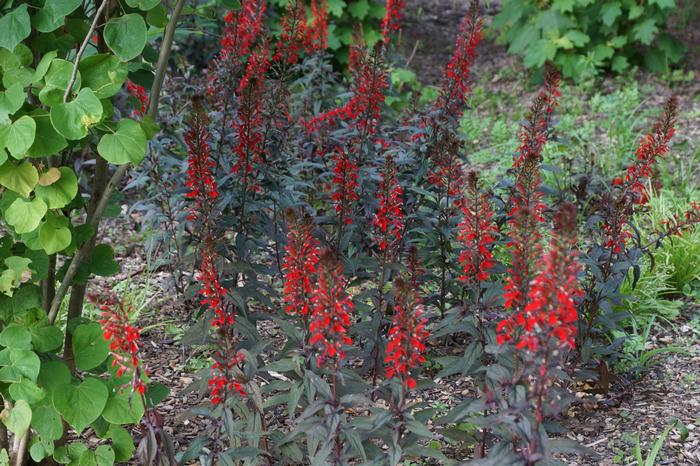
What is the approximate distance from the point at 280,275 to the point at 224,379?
3.16ft

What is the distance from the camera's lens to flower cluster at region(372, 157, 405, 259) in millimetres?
2850

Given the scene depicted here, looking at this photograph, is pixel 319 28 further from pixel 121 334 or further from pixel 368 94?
pixel 121 334

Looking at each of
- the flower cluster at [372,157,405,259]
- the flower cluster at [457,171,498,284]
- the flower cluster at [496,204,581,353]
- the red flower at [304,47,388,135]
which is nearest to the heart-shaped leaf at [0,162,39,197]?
the flower cluster at [372,157,405,259]

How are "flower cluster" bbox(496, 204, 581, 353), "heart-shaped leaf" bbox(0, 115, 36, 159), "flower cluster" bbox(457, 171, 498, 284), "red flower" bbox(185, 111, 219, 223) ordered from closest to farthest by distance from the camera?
"flower cluster" bbox(496, 204, 581, 353), "heart-shaped leaf" bbox(0, 115, 36, 159), "flower cluster" bbox(457, 171, 498, 284), "red flower" bbox(185, 111, 219, 223)

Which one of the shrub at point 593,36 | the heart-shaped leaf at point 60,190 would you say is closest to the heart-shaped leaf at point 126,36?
the heart-shaped leaf at point 60,190

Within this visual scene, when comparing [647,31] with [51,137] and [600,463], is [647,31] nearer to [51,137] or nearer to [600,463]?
[600,463]

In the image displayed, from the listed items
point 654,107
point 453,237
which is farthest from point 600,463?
point 654,107

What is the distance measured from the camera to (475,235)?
256 cm

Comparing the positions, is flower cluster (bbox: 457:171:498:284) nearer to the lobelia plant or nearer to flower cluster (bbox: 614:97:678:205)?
flower cluster (bbox: 614:97:678:205)

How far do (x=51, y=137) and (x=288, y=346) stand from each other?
1.03 m

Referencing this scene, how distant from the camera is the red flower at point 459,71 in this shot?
339 cm

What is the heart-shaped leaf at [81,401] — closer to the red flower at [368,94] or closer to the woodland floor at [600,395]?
the woodland floor at [600,395]

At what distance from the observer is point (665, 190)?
489 centimetres

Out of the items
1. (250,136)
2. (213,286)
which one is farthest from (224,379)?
(250,136)
